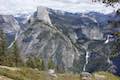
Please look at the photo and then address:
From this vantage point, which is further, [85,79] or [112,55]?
[85,79]

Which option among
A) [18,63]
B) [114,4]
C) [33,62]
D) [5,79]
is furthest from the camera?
[33,62]

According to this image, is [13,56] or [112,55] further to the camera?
[13,56]

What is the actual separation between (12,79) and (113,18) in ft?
69.6

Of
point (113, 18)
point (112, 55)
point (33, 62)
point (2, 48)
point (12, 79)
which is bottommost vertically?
point (33, 62)

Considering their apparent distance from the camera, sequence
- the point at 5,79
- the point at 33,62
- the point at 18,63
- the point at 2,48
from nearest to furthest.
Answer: the point at 5,79, the point at 2,48, the point at 18,63, the point at 33,62

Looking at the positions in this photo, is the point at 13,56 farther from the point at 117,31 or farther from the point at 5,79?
the point at 117,31

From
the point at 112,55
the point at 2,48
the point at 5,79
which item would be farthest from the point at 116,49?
the point at 2,48

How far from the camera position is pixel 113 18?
23.7 metres

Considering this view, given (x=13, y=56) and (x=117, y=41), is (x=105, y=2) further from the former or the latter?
(x=13, y=56)

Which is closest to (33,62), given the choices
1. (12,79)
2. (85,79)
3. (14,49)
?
(14,49)

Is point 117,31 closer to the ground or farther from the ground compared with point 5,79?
farther from the ground

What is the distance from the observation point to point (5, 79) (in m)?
40.9

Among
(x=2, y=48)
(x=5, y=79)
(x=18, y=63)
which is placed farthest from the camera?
(x=18, y=63)

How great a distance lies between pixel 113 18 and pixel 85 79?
102 metres
